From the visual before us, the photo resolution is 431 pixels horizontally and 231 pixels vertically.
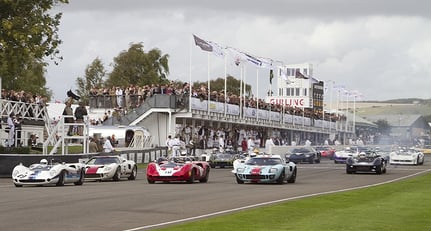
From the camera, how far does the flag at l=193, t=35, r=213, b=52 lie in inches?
2333

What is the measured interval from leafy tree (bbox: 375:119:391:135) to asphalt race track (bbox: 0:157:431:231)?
123 metres

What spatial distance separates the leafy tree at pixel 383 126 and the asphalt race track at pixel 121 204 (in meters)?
123

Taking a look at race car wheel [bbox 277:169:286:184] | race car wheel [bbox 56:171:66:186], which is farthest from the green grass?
race car wheel [bbox 56:171:66:186]

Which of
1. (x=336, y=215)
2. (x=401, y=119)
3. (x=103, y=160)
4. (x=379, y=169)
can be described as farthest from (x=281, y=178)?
(x=401, y=119)

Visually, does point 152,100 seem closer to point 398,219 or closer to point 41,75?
point 41,75

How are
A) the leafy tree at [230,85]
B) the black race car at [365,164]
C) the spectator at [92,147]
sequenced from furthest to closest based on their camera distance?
the leafy tree at [230,85] < the spectator at [92,147] < the black race car at [365,164]

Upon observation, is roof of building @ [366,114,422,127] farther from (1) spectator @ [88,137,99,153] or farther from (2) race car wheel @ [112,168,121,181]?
(2) race car wheel @ [112,168,121,181]

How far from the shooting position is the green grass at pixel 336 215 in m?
16.7

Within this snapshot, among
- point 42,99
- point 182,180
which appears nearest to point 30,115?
point 42,99

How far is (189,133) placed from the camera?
2387 inches

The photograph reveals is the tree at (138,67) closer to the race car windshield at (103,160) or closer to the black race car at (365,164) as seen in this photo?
the black race car at (365,164)

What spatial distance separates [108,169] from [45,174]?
17.1ft

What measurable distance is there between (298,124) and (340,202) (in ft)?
204

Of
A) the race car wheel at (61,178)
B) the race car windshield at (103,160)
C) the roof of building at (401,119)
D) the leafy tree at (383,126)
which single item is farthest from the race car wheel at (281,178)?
the roof of building at (401,119)
